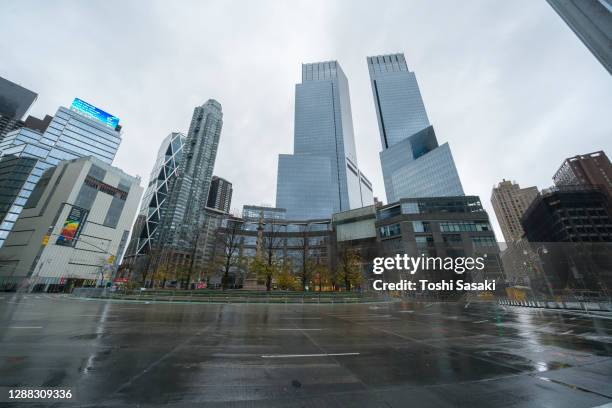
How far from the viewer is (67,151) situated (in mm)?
111875

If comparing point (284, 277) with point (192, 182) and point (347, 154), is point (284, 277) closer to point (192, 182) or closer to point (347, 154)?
point (347, 154)

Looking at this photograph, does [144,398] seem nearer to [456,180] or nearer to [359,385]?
[359,385]

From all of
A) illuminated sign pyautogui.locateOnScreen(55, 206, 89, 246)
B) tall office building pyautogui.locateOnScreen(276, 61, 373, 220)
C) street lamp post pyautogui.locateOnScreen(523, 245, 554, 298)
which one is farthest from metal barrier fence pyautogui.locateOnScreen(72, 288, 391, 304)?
tall office building pyautogui.locateOnScreen(276, 61, 373, 220)

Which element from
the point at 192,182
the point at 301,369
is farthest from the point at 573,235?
the point at 192,182

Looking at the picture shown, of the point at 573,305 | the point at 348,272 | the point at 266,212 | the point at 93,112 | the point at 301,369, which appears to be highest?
the point at 93,112

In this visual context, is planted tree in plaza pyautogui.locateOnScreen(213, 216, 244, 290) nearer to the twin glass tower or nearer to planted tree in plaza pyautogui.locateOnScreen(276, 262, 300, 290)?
planted tree in plaza pyautogui.locateOnScreen(276, 262, 300, 290)

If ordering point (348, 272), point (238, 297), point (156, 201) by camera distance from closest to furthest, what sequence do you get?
1. point (238, 297)
2. point (348, 272)
3. point (156, 201)

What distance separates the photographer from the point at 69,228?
81.4m

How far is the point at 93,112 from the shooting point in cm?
12625

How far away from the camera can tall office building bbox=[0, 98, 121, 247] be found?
9306cm

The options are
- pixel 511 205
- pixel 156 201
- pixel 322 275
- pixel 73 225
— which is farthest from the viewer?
pixel 511 205

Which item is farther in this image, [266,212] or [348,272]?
[266,212]

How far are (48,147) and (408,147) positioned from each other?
Result: 188m

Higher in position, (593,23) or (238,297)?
(593,23)
